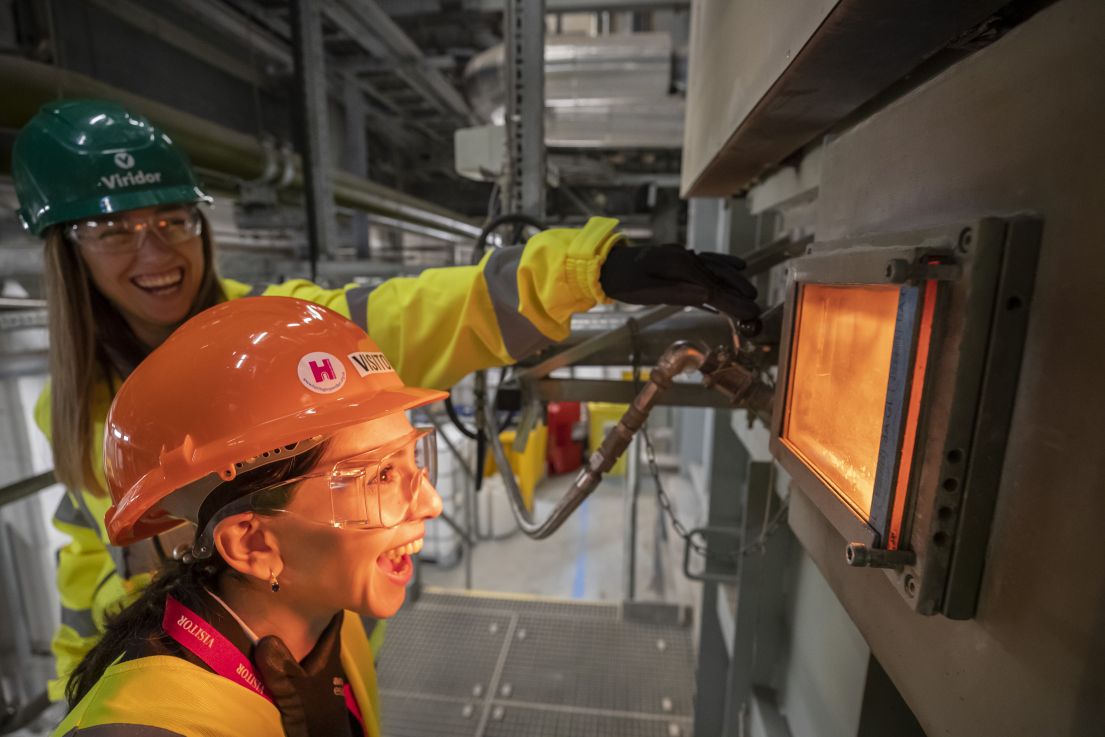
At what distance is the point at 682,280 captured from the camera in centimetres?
99

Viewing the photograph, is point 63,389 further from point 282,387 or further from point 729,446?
point 729,446

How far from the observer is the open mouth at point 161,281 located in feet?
4.12

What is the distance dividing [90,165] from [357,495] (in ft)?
3.59

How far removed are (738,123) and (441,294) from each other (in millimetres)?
696

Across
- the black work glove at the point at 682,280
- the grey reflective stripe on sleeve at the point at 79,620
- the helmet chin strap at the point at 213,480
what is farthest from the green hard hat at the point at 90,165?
the black work glove at the point at 682,280

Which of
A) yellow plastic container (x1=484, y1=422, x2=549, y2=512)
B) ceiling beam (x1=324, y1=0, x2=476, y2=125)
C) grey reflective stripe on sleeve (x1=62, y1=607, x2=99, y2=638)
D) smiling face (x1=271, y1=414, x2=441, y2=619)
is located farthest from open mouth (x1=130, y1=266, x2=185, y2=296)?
yellow plastic container (x1=484, y1=422, x2=549, y2=512)

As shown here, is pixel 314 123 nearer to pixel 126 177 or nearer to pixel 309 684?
pixel 126 177

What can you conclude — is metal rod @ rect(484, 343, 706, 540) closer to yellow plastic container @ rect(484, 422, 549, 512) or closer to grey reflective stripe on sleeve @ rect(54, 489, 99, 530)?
grey reflective stripe on sleeve @ rect(54, 489, 99, 530)

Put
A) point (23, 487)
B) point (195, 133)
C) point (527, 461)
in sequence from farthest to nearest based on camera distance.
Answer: point (527, 461)
point (195, 133)
point (23, 487)

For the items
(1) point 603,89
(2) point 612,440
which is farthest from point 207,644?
(1) point 603,89

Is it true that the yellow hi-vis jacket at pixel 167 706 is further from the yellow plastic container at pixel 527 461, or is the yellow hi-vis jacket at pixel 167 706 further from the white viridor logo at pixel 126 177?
the yellow plastic container at pixel 527 461

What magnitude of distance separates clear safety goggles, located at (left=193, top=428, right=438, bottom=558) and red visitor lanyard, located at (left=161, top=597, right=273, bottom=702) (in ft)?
0.37

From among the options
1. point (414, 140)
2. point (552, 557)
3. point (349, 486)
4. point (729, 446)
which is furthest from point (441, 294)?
point (414, 140)

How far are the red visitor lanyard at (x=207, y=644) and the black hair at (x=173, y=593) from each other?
2cm
